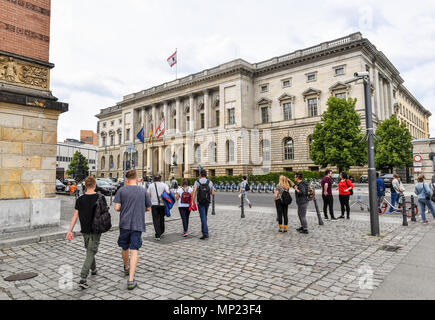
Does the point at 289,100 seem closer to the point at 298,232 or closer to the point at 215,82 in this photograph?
the point at 215,82

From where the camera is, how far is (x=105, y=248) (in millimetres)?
6973

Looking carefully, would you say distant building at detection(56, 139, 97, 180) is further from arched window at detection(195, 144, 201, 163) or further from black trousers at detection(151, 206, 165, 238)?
black trousers at detection(151, 206, 165, 238)

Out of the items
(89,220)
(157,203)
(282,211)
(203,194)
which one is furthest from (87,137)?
(89,220)

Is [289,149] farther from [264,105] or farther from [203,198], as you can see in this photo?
[203,198]

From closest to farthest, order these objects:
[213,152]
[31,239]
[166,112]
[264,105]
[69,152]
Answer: [31,239] < [264,105] < [213,152] < [166,112] < [69,152]

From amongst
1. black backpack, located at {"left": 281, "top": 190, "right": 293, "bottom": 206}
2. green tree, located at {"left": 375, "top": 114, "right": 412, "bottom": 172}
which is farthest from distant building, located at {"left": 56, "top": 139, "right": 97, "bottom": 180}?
black backpack, located at {"left": 281, "top": 190, "right": 293, "bottom": 206}

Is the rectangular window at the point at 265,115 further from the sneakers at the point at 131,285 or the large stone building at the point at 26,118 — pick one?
the sneakers at the point at 131,285

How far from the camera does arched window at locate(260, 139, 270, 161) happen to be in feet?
155

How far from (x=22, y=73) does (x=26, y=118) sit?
1485 mm

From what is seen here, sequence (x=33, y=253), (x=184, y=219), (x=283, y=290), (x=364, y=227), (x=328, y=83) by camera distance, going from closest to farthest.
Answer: (x=283, y=290) → (x=33, y=253) → (x=184, y=219) → (x=364, y=227) → (x=328, y=83)

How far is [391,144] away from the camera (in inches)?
1585

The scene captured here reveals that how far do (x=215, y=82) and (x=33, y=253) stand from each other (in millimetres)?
47443

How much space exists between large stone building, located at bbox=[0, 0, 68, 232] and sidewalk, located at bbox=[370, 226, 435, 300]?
9.31 meters
